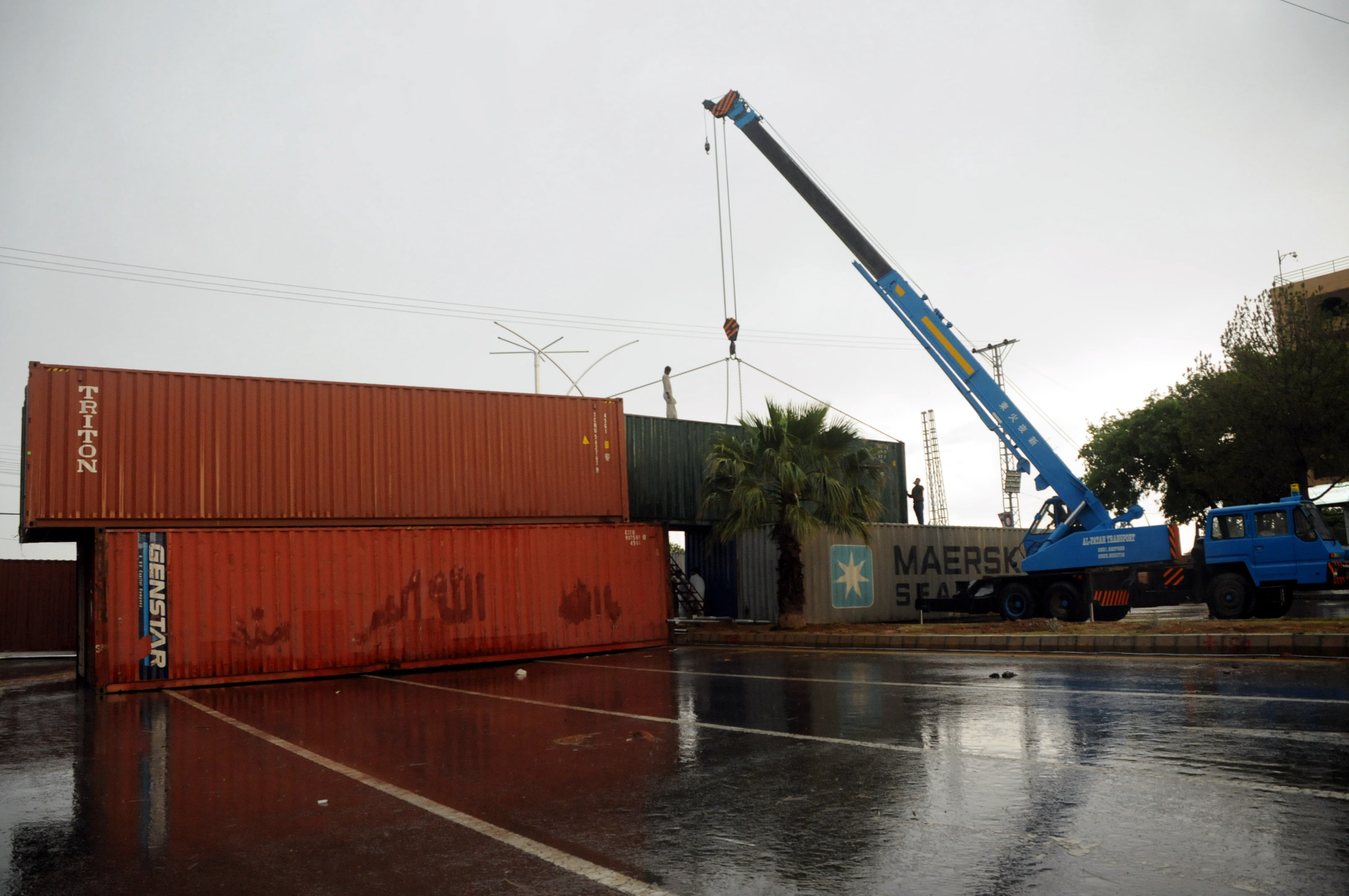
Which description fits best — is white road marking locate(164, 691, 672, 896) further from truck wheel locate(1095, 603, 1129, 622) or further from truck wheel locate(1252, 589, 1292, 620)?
truck wheel locate(1095, 603, 1129, 622)

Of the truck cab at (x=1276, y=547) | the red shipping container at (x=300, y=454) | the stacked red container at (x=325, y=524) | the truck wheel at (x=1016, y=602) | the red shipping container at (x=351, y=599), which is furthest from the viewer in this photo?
the truck wheel at (x=1016, y=602)

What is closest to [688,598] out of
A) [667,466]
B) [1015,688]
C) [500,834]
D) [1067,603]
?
[667,466]

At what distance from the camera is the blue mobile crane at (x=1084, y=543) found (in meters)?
14.7

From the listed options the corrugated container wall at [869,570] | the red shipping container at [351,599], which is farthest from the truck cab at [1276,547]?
the red shipping container at [351,599]

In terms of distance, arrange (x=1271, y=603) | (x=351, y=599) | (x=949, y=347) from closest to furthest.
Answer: (x=1271, y=603) < (x=351, y=599) < (x=949, y=347)

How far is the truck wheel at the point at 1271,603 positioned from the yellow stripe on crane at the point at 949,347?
20.3 ft

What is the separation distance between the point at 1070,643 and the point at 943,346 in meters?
7.19

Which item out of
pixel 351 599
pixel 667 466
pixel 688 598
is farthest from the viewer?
pixel 688 598

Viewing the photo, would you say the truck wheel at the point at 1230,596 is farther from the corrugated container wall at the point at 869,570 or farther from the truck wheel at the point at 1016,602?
the corrugated container wall at the point at 869,570

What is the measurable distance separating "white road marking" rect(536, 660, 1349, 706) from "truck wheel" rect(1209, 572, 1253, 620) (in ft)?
26.2

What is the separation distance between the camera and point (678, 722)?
7844mm

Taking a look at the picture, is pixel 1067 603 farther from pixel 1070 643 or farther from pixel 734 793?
pixel 734 793

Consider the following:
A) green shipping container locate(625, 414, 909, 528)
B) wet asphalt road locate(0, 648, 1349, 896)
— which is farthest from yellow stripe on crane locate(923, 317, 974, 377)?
wet asphalt road locate(0, 648, 1349, 896)

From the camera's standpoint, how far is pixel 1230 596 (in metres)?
15.2
